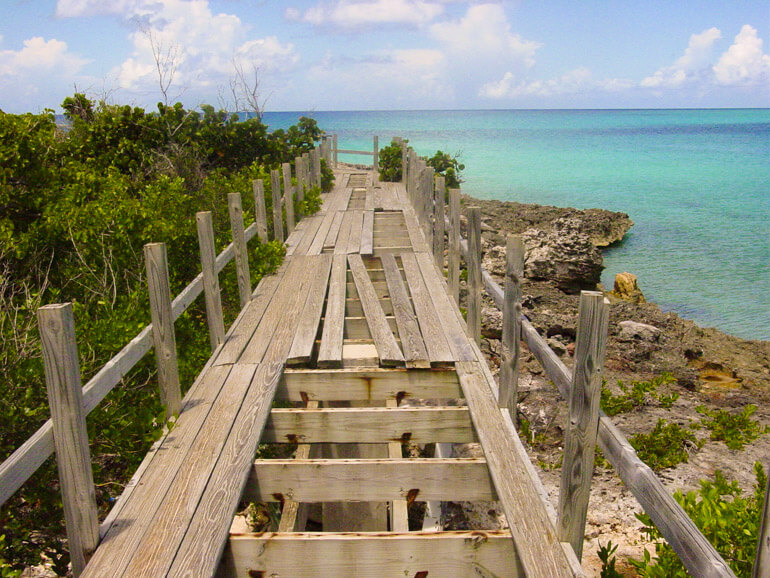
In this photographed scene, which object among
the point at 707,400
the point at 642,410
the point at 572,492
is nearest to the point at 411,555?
the point at 572,492

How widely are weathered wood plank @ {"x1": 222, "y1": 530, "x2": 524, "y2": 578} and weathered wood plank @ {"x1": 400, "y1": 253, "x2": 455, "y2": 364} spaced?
2303mm

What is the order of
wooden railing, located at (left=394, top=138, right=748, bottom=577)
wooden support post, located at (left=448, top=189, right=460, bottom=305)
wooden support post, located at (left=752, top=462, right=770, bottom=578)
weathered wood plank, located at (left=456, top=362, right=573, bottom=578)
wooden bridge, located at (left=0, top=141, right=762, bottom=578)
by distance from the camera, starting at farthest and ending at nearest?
wooden support post, located at (left=448, top=189, right=460, bottom=305) < weathered wood plank, located at (left=456, top=362, right=573, bottom=578) < wooden bridge, located at (left=0, top=141, right=762, bottom=578) < wooden railing, located at (left=394, top=138, right=748, bottom=577) < wooden support post, located at (left=752, top=462, right=770, bottom=578)

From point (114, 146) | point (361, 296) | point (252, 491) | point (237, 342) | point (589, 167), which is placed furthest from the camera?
point (589, 167)

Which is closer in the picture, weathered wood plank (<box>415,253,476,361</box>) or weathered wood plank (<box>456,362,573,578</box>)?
weathered wood plank (<box>456,362,573,578</box>)

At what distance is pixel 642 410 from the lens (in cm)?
804

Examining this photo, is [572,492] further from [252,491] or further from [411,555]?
[252,491]

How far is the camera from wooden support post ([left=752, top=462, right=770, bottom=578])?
186 cm

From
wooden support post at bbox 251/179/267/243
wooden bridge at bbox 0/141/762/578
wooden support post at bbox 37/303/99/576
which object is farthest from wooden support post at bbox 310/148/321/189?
wooden support post at bbox 37/303/99/576

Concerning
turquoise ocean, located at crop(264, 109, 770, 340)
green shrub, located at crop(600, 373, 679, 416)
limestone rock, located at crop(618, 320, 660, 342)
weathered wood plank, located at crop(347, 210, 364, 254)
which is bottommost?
turquoise ocean, located at crop(264, 109, 770, 340)

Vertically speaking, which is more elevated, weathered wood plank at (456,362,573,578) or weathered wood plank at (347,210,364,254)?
weathered wood plank at (456,362,573,578)

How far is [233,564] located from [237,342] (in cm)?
300

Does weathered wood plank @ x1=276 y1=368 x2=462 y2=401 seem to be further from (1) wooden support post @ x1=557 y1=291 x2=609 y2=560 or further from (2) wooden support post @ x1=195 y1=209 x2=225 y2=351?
(1) wooden support post @ x1=557 y1=291 x2=609 y2=560

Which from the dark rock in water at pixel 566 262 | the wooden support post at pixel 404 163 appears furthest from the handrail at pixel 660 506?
the wooden support post at pixel 404 163

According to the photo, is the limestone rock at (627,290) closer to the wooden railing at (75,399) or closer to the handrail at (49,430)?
the handrail at (49,430)
